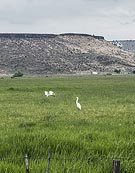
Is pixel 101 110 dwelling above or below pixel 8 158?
below

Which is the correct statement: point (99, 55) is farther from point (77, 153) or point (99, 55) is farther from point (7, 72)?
point (77, 153)

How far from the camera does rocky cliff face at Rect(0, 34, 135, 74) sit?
475ft

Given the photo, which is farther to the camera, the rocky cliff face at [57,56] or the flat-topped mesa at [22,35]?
the flat-topped mesa at [22,35]

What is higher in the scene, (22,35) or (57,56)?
(22,35)

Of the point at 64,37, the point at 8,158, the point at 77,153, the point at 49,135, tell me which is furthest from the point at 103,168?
the point at 64,37

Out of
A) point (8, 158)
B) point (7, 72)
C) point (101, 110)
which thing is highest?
point (8, 158)

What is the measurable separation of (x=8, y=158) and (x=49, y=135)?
6.39 feet

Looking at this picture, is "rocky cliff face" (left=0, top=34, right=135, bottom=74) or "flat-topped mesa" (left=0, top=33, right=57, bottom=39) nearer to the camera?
"rocky cliff face" (left=0, top=34, right=135, bottom=74)

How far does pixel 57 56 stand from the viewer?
16162cm

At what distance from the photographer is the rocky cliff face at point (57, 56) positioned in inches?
5699

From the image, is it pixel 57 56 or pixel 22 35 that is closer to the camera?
pixel 57 56

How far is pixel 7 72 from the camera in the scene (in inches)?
5586

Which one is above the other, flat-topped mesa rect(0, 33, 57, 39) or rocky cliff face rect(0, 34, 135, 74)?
flat-topped mesa rect(0, 33, 57, 39)

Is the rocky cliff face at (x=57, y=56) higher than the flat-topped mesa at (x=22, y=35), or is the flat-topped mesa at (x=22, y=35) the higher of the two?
the flat-topped mesa at (x=22, y=35)
